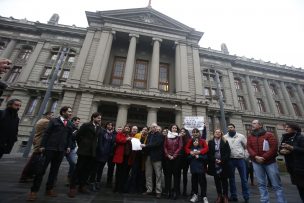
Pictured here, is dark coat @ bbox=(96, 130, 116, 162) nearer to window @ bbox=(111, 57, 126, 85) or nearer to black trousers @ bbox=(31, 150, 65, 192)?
black trousers @ bbox=(31, 150, 65, 192)

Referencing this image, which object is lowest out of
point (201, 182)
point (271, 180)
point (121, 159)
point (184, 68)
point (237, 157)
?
point (201, 182)

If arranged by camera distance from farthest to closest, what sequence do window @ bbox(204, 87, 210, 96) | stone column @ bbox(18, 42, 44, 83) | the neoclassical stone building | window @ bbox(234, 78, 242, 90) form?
window @ bbox(234, 78, 242, 90) < window @ bbox(204, 87, 210, 96) < stone column @ bbox(18, 42, 44, 83) < the neoclassical stone building

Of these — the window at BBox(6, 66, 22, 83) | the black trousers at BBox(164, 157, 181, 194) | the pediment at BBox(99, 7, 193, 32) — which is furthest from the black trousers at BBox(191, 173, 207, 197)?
the window at BBox(6, 66, 22, 83)

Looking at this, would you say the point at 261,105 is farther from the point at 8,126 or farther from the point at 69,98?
the point at 8,126

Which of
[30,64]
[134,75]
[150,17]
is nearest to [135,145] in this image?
[134,75]

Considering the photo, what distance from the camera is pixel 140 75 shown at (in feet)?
75.7

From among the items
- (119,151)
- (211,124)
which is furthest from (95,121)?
(211,124)

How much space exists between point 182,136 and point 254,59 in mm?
32296

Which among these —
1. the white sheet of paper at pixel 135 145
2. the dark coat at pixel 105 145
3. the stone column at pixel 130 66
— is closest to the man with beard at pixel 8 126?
the dark coat at pixel 105 145

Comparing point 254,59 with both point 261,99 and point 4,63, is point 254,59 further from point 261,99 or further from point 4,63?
point 4,63

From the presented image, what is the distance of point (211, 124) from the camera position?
22297 millimetres

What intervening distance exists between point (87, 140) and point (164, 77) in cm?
2001

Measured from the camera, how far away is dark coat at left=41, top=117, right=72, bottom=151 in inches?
159

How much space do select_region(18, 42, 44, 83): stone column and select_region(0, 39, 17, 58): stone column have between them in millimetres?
3333
